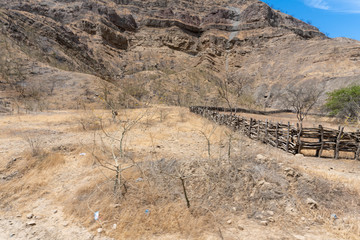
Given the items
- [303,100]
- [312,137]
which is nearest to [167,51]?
[303,100]

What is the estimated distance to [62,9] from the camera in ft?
132

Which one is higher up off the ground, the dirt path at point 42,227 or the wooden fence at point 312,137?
the wooden fence at point 312,137

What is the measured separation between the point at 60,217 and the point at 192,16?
59.0 meters

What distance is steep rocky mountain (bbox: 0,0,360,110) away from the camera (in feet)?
74.2

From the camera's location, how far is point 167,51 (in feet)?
147

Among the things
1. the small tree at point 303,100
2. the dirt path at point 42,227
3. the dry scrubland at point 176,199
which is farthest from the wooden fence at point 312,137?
the dirt path at point 42,227

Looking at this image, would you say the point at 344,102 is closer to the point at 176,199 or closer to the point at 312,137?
the point at 312,137

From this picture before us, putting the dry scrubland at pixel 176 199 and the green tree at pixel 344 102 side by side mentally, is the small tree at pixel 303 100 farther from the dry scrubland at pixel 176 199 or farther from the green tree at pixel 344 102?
the dry scrubland at pixel 176 199

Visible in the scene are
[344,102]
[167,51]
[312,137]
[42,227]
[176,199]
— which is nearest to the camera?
[42,227]

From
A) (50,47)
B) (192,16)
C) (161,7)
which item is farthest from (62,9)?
(192,16)

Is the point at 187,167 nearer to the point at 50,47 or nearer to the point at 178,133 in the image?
the point at 178,133

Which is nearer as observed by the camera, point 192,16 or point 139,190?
point 139,190

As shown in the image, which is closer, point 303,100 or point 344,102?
point 344,102

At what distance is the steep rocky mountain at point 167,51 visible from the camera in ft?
74.2
